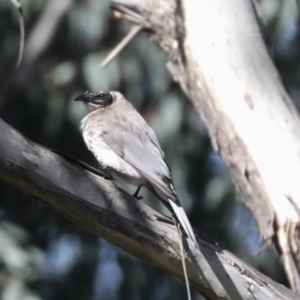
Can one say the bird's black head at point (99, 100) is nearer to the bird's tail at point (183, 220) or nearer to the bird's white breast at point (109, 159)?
the bird's white breast at point (109, 159)

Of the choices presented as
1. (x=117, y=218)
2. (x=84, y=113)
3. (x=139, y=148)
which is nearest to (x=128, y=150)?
(x=139, y=148)

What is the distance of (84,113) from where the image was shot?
232 inches

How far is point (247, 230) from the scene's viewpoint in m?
6.13

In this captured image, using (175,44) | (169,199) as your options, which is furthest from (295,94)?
(169,199)

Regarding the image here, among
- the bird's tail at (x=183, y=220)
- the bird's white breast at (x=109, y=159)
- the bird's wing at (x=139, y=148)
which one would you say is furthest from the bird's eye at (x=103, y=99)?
the bird's tail at (x=183, y=220)

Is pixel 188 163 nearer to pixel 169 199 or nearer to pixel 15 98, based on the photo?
pixel 15 98

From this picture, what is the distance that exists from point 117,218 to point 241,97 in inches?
62.2

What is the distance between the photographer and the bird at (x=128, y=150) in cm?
337

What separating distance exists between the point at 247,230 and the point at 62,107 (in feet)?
5.60

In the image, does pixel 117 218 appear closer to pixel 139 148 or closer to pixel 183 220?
pixel 183 220

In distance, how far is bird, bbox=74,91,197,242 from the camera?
337cm

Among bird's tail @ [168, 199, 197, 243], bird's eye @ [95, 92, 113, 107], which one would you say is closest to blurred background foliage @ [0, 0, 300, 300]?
bird's eye @ [95, 92, 113, 107]

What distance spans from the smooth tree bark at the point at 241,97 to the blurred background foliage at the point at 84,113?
63.8 inches

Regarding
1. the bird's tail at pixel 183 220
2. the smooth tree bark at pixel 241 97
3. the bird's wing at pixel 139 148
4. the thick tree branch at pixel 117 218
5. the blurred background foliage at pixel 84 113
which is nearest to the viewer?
the thick tree branch at pixel 117 218
